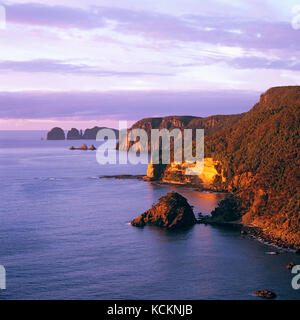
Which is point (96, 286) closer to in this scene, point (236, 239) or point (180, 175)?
point (236, 239)

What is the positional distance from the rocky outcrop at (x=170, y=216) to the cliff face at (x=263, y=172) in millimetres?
9212

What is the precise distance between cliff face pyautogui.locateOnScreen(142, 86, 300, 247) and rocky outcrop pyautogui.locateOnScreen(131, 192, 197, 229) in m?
9.21

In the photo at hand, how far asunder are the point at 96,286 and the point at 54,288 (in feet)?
19.6

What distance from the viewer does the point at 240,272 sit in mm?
75812

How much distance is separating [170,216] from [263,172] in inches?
1127

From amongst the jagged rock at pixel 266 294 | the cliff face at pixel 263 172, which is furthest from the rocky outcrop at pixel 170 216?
the jagged rock at pixel 266 294

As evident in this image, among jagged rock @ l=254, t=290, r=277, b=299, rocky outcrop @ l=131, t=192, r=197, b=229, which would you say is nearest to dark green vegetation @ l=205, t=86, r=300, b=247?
rocky outcrop @ l=131, t=192, r=197, b=229

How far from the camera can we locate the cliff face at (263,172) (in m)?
98.1

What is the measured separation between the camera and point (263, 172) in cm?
12181

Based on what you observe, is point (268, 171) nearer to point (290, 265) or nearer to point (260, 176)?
point (260, 176)

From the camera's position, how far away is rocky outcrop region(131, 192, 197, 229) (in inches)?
4313
